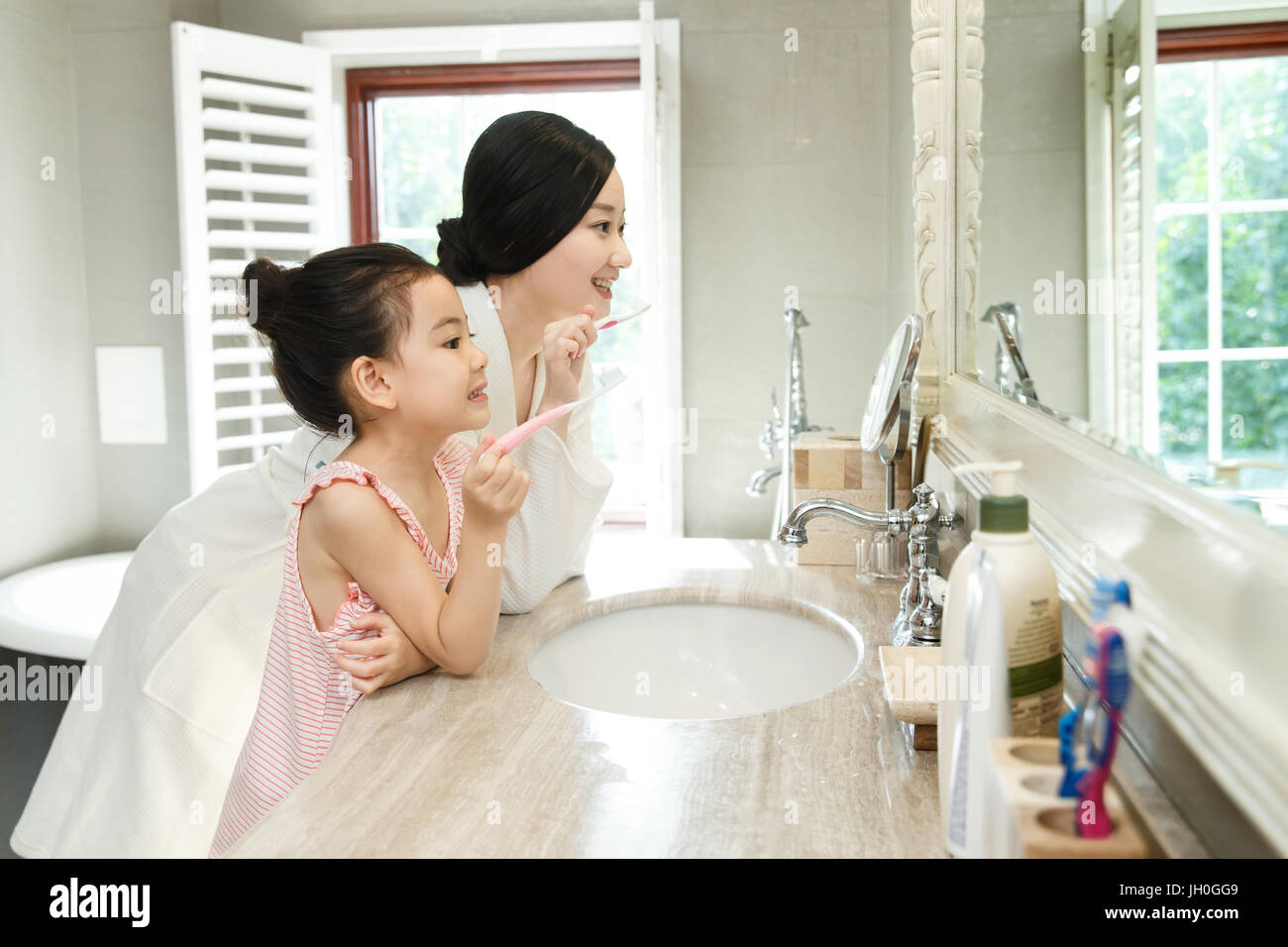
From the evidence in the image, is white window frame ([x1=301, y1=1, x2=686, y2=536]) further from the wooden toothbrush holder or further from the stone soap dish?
the wooden toothbrush holder

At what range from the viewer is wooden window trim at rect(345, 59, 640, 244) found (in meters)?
2.78

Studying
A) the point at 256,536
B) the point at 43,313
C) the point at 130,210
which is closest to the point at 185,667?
the point at 256,536

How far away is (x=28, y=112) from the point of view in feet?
8.20

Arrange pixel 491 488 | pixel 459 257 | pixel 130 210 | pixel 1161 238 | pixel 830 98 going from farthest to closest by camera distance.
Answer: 1. pixel 130 210
2. pixel 830 98
3. pixel 459 257
4. pixel 491 488
5. pixel 1161 238

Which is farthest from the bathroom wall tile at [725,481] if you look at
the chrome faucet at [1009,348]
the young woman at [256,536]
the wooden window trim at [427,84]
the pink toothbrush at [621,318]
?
the chrome faucet at [1009,348]

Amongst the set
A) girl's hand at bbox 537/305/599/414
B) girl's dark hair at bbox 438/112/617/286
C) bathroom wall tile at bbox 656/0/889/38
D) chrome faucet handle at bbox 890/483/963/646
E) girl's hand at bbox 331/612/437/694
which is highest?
bathroom wall tile at bbox 656/0/889/38

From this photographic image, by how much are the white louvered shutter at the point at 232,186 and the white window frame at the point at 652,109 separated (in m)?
0.13

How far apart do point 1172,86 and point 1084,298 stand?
0.16 m

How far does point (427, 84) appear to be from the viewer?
283 centimetres

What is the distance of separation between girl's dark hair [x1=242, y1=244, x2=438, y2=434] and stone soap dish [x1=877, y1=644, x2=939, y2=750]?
547mm

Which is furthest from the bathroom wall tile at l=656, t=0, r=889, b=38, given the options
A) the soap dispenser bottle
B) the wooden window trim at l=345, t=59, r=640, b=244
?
the soap dispenser bottle

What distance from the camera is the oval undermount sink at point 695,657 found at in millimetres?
1079

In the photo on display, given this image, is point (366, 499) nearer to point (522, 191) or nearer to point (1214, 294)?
point (522, 191)

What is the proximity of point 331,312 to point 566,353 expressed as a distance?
281 mm
